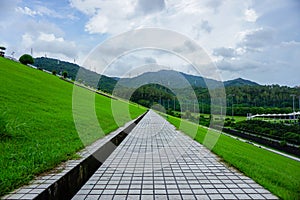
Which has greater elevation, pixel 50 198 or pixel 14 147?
pixel 14 147

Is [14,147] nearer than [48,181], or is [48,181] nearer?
[48,181]

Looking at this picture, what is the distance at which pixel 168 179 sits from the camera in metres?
4.30

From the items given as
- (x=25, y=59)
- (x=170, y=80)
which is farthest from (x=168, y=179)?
(x=25, y=59)

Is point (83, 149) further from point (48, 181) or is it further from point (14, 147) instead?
Answer: point (48, 181)

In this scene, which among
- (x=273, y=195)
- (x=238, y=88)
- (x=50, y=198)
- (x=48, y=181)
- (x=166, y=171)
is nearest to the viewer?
(x=50, y=198)

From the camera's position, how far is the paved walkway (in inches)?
140

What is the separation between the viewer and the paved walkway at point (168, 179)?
355 centimetres

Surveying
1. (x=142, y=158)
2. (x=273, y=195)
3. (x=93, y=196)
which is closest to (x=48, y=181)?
(x=93, y=196)

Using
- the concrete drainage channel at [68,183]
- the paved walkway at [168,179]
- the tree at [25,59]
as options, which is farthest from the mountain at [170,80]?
the tree at [25,59]

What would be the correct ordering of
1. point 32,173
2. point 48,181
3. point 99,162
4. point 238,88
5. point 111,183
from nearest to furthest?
point 48,181, point 32,173, point 111,183, point 99,162, point 238,88

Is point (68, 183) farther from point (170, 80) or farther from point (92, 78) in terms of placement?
point (170, 80)

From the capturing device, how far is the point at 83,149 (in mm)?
4938

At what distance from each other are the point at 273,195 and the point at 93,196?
2325 millimetres

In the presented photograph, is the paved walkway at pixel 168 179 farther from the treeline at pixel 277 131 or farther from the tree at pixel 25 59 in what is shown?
the tree at pixel 25 59
